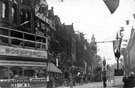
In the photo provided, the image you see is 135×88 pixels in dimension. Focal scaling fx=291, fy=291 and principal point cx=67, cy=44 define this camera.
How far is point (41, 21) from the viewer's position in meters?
34.2

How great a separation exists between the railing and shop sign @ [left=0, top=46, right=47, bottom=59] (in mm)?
157

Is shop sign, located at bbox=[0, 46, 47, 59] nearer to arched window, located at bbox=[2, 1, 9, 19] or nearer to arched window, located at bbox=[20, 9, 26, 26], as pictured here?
arched window, located at bbox=[20, 9, 26, 26]

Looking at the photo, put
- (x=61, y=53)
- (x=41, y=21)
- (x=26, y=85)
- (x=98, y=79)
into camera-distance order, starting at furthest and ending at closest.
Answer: (x=98, y=79) < (x=61, y=53) < (x=41, y=21) < (x=26, y=85)

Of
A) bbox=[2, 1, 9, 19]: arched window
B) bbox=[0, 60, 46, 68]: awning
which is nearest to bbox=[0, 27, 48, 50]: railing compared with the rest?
bbox=[0, 60, 46, 68]: awning

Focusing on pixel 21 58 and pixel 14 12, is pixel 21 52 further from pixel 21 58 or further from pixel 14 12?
pixel 14 12

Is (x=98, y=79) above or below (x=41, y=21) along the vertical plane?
below

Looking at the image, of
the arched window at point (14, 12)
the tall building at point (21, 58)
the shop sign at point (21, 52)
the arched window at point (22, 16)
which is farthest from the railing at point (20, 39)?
the arched window at point (14, 12)

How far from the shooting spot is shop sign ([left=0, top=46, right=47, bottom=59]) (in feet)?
34.4

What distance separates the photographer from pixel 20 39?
11.3m

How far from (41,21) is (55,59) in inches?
220

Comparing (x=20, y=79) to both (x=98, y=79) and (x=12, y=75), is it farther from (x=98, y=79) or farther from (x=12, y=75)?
(x=98, y=79)

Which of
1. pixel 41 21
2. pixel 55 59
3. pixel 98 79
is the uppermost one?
pixel 41 21

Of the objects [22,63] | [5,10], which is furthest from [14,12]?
[22,63]

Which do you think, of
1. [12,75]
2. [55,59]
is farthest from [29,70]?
[55,59]
